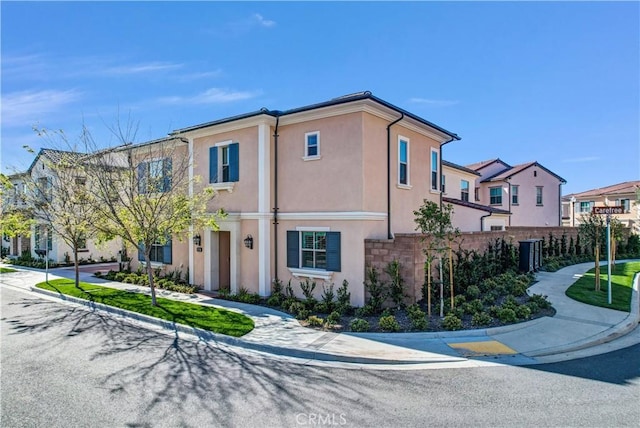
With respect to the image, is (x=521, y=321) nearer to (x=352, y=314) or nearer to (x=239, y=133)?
(x=352, y=314)

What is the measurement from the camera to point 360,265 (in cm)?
1098

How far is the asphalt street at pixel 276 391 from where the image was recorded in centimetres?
489

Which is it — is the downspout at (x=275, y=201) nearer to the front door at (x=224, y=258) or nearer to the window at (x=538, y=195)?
the front door at (x=224, y=258)

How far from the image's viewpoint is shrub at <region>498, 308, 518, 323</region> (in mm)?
9125

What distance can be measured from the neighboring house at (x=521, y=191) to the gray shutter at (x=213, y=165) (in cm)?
2274

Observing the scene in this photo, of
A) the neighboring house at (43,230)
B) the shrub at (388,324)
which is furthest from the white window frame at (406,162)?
the neighboring house at (43,230)

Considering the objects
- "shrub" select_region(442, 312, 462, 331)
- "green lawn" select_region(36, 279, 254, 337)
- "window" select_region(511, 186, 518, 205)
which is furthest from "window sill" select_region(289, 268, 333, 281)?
"window" select_region(511, 186, 518, 205)

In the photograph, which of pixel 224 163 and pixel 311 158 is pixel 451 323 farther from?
pixel 224 163

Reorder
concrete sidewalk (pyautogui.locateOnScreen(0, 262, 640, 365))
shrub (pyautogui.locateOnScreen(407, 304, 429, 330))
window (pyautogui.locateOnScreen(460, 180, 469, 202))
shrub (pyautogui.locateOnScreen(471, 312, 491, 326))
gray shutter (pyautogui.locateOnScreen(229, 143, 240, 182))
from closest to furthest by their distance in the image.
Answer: concrete sidewalk (pyautogui.locateOnScreen(0, 262, 640, 365)) → shrub (pyautogui.locateOnScreen(407, 304, 429, 330)) → shrub (pyautogui.locateOnScreen(471, 312, 491, 326)) → gray shutter (pyautogui.locateOnScreen(229, 143, 240, 182)) → window (pyautogui.locateOnScreen(460, 180, 469, 202))

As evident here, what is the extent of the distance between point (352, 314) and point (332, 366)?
3606 millimetres

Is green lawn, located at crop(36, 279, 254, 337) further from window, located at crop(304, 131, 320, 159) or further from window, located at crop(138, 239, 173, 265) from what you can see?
window, located at crop(304, 131, 320, 159)

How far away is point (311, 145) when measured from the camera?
12031 millimetres

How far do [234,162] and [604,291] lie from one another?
14.0 metres

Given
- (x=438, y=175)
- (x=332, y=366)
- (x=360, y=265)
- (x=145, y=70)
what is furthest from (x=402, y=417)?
(x=145, y=70)
